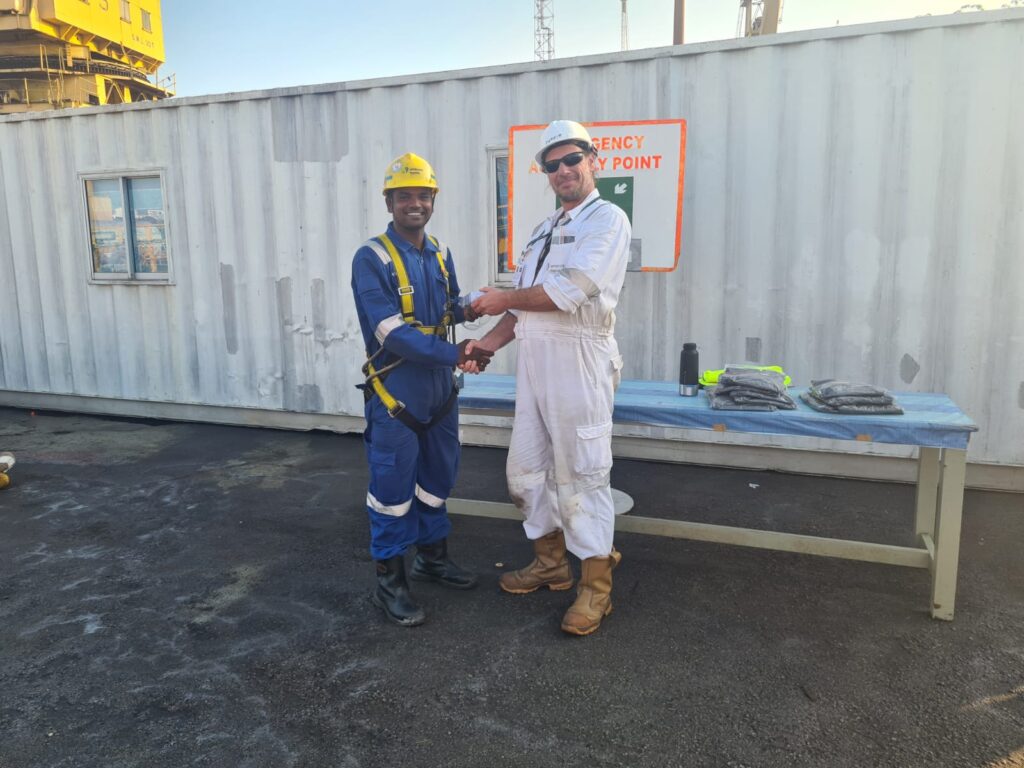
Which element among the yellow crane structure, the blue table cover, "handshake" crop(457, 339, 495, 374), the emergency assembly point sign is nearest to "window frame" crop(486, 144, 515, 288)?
the emergency assembly point sign

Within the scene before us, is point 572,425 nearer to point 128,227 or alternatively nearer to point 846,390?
point 846,390

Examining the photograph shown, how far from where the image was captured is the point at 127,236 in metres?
7.98

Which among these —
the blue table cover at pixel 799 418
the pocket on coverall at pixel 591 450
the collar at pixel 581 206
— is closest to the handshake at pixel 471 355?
the blue table cover at pixel 799 418

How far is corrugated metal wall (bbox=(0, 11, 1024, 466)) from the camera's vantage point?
5.28m

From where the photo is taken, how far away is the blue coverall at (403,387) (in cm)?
346

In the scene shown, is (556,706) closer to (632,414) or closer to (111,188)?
(632,414)

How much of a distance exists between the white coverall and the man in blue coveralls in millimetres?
450

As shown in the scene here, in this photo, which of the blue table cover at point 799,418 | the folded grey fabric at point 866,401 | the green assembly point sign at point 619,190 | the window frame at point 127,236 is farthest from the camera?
the window frame at point 127,236

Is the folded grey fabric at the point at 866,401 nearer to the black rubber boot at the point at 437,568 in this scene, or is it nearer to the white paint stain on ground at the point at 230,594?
the black rubber boot at the point at 437,568

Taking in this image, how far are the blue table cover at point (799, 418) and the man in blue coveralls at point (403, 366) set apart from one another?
2.25 feet

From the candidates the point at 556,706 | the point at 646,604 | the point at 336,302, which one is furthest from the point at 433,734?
the point at 336,302

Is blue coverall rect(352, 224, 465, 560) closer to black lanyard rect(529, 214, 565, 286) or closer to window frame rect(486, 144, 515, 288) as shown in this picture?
black lanyard rect(529, 214, 565, 286)

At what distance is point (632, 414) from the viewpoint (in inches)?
155

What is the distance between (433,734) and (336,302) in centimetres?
514
